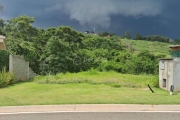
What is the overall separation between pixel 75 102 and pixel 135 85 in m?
6.51

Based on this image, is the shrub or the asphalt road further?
the shrub

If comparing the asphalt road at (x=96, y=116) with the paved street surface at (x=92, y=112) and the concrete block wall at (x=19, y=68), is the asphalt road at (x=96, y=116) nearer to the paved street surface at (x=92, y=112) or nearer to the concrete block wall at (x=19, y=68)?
the paved street surface at (x=92, y=112)

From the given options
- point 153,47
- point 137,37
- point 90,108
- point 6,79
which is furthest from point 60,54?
point 137,37

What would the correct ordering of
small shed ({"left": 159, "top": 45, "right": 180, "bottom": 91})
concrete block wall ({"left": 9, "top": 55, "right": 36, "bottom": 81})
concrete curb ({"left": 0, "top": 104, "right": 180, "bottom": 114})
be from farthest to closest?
concrete block wall ({"left": 9, "top": 55, "right": 36, "bottom": 81}), small shed ({"left": 159, "top": 45, "right": 180, "bottom": 91}), concrete curb ({"left": 0, "top": 104, "right": 180, "bottom": 114})

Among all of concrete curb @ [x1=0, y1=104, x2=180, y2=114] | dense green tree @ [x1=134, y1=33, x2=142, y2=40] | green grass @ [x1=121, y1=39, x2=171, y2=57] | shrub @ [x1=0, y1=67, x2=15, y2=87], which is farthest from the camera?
dense green tree @ [x1=134, y1=33, x2=142, y2=40]

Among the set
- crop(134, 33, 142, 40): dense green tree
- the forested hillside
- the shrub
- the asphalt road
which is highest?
crop(134, 33, 142, 40): dense green tree

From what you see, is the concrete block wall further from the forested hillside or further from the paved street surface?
the paved street surface

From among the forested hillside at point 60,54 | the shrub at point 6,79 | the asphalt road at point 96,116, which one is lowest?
the asphalt road at point 96,116

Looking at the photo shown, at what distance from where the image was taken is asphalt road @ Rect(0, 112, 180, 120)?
6.87 metres

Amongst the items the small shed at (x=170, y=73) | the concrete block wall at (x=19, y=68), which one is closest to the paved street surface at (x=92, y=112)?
the small shed at (x=170, y=73)

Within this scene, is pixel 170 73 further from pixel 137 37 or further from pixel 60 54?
pixel 137 37

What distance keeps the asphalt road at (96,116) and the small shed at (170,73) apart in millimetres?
5281

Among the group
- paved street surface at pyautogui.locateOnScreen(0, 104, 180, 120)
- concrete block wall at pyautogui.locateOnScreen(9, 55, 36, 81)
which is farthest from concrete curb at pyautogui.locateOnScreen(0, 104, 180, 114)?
concrete block wall at pyautogui.locateOnScreen(9, 55, 36, 81)

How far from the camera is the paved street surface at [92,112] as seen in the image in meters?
6.93
